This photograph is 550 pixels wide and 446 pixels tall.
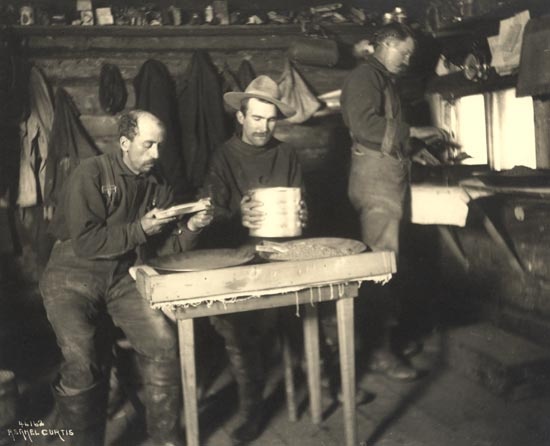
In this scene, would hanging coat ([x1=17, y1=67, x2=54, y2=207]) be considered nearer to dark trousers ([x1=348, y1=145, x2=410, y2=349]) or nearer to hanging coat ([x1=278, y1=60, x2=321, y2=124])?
hanging coat ([x1=278, y1=60, x2=321, y2=124])

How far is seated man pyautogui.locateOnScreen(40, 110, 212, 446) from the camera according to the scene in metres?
3.12

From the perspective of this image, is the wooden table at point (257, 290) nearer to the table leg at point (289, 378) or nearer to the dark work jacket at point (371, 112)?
the table leg at point (289, 378)

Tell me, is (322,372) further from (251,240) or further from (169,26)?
(169,26)

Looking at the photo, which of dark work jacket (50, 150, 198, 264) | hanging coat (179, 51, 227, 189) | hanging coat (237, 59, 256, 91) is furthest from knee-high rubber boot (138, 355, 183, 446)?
hanging coat (237, 59, 256, 91)

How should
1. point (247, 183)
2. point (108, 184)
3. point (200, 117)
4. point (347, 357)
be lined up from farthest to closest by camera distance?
point (200, 117) < point (247, 183) < point (108, 184) < point (347, 357)

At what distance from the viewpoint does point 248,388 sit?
3650 millimetres

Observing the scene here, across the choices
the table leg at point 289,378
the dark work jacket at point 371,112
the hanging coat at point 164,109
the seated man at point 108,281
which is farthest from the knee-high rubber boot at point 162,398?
the hanging coat at point 164,109

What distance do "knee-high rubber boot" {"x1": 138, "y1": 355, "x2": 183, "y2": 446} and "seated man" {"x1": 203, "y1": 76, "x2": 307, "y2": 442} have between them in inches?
16.9

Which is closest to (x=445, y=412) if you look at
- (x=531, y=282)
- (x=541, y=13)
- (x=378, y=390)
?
(x=378, y=390)

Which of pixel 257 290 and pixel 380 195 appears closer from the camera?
pixel 257 290

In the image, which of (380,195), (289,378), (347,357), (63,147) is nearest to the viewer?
(347,357)

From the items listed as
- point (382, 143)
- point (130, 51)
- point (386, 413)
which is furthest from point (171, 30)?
point (386, 413)

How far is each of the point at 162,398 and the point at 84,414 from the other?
38 centimetres

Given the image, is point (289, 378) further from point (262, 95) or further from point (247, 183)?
point (262, 95)
